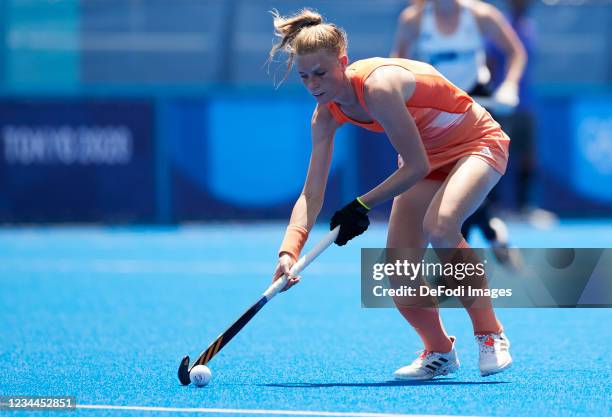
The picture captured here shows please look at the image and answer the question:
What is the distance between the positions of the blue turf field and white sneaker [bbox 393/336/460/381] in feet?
0.20

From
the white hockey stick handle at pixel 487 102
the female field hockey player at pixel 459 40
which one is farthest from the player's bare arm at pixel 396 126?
the female field hockey player at pixel 459 40

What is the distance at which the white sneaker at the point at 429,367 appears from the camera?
5.46 m

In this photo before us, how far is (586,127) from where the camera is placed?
14.0 m

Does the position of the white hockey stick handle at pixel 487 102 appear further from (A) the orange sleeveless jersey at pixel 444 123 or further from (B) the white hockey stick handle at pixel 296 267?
(B) the white hockey stick handle at pixel 296 267

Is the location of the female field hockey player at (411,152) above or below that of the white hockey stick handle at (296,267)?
above

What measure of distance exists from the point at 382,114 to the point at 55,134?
29.1ft

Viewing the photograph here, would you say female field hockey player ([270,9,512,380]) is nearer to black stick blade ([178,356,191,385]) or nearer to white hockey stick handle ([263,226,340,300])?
white hockey stick handle ([263,226,340,300])

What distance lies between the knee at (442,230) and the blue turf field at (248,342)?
0.57 m

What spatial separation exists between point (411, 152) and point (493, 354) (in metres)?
0.90

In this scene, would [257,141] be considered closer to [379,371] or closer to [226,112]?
[226,112]

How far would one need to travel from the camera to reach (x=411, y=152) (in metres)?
5.13

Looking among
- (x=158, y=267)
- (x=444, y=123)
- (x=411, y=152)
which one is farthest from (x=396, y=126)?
(x=158, y=267)

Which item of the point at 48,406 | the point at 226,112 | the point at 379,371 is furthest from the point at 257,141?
the point at 48,406

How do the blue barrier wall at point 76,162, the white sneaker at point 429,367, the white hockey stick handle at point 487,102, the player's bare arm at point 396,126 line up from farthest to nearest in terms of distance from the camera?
1. the blue barrier wall at point 76,162
2. the white hockey stick handle at point 487,102
3. the white sneaker at point 429,367
4. the player's bare arm at point 396,126
